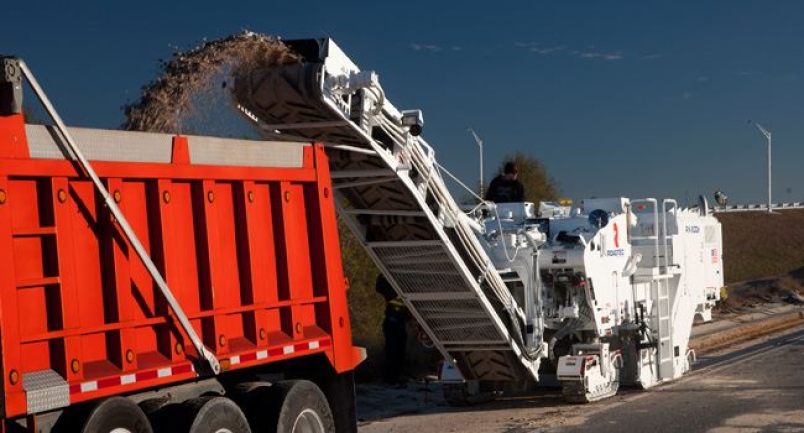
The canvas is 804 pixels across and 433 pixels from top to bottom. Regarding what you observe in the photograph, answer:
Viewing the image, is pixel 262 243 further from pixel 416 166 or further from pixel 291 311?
pixel 416 166

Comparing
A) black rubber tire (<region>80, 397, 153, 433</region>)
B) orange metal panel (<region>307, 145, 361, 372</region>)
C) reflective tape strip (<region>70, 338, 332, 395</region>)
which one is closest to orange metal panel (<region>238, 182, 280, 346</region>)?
reflective tape strip (<region>70, 338, 332, 395</region>)

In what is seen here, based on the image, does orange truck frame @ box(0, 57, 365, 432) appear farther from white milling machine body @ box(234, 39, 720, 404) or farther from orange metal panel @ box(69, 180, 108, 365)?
white milling machine body @ box(234, 39, 720, 404)

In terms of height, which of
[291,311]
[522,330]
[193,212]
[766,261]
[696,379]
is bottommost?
[766,261]

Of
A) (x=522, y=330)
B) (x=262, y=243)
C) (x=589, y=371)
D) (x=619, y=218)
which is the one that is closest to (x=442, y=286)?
(x=522, y=330)

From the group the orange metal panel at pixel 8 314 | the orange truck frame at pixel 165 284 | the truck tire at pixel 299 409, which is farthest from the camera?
the truck tire at pixel 299 409

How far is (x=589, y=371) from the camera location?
15.1 metres

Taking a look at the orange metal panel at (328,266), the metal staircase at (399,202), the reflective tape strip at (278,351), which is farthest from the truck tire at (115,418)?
the metal staircase at (399,202)

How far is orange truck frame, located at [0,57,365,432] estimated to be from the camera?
7445 millimetres

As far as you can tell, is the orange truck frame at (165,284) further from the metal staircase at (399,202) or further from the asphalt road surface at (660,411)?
the asphalt road surface at (660,411)

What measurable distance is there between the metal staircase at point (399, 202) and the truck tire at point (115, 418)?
14.0ft

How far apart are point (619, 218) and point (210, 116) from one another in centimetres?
740

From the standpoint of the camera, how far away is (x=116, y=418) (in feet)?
26.0

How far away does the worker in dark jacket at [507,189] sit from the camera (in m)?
17.0

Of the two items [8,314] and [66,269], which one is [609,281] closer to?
[66,269]
